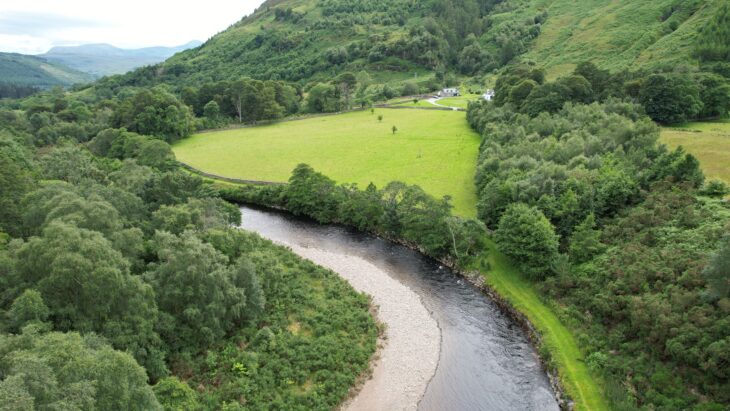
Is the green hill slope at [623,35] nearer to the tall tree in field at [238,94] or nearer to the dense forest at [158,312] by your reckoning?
the tall tree in field at [238,94]

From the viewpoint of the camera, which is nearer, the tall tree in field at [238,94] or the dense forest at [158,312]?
the dense forest at [158,312]

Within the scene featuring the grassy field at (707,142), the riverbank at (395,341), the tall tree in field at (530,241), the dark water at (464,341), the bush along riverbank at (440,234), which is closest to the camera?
the riverbank at (395,341)

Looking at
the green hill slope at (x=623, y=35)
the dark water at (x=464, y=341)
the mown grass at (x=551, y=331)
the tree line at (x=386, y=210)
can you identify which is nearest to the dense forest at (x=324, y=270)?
the tree line at (x=386, y=210)

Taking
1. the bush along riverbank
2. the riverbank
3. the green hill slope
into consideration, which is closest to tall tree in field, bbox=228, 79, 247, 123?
the bush along riverbank

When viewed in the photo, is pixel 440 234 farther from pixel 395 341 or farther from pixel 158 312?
pixel 158 312

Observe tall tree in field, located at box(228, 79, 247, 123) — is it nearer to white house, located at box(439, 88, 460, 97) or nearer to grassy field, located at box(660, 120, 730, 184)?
white house, located at box(439, 88, 460, 97)

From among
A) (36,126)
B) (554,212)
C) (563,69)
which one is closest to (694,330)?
(554,212)

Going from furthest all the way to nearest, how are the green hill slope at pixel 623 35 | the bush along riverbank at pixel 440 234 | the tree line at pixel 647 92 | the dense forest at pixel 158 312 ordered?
the green hill slope at pixel 623 35 → the tree line at pixel 647 92 → the bush along riverbank at pixel 440 234 → the dense forest at pixel 158 312

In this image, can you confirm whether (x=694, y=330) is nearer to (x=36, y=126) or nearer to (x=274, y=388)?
(x=274, y=388)
